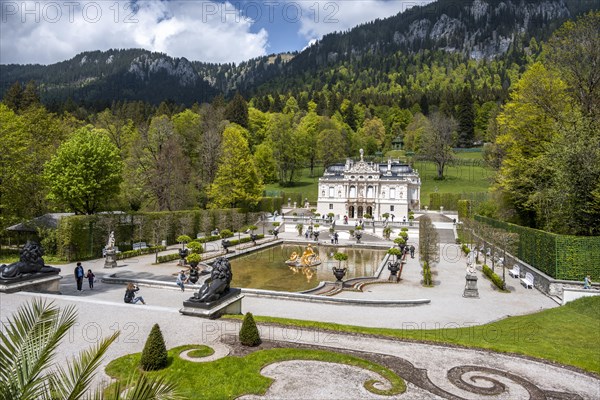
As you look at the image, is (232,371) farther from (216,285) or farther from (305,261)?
(305,261)

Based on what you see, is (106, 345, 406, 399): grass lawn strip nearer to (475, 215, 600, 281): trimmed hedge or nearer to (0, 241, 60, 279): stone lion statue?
(0, 241, 60, 279): stone lion statue

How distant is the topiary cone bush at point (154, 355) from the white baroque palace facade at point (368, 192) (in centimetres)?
5680

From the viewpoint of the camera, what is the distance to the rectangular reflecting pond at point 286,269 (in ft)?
80.4

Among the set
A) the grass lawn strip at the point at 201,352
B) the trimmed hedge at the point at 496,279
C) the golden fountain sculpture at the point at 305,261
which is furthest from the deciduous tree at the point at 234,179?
the grass lawn strip at the point at 201,352

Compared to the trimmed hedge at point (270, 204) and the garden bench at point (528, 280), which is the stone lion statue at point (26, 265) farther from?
the trimmed hedge at point (270, 204)

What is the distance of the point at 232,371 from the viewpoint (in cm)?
1049

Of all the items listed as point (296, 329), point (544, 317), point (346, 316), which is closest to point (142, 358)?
point (296, 329)

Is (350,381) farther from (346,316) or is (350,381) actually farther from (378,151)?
(378,151)

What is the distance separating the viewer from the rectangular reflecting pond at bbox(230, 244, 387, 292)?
80.4ft

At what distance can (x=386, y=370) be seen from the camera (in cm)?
1061

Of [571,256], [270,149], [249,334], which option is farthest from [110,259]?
[270,149]

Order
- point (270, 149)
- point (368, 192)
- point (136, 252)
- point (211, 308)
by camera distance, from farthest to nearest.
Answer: point (270, 149)
point (368, 192)
point (136, 252)
point (211, 308)

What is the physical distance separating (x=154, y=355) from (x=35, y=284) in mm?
12030

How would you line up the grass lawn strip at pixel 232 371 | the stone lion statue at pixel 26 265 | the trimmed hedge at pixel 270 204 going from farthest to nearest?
the trimmed hedge at pixel 270 204 → the stone lion statue at pixel 26 265 → the grass lawn strip at pixel 232 371
